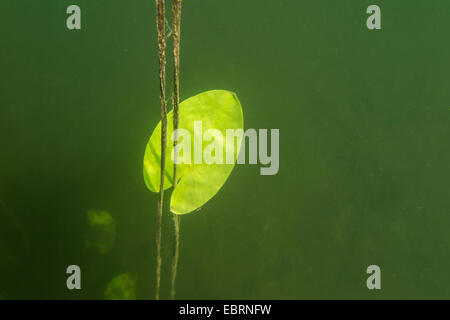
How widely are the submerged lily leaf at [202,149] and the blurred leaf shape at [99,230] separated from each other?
0.21 m

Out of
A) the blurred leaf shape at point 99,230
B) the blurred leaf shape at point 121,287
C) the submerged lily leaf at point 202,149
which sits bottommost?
the blurred leaf shape at point 121,287

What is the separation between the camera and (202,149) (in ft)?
1.61

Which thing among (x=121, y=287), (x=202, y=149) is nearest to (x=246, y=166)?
(x=202, y=149)

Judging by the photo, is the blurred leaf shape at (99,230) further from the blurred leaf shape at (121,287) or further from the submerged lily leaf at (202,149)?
the submerged lily leaf at (202,149)

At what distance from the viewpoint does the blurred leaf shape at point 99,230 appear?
0.66 metres

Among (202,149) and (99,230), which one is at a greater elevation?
(202,149)

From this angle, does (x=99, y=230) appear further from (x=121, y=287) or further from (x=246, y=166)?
(x=246, y=166)

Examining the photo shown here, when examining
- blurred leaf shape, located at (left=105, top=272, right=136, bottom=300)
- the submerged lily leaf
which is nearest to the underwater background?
blurred leaf shape, located at (left=105, top=272, right=136, bottom=300)

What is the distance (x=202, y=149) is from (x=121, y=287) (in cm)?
35

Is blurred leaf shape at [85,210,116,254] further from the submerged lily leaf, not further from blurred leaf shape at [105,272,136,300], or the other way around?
the submerged lily leaf

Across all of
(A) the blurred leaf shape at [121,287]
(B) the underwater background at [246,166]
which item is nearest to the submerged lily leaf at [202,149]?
(B) the underwater background at [246,166]
